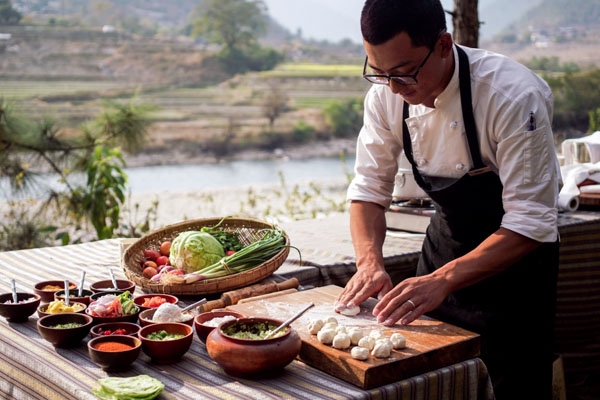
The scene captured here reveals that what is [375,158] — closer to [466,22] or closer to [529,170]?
[529,170]

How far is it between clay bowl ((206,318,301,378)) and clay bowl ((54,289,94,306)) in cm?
64

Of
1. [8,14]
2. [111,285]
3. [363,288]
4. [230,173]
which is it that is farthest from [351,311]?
[230,173]

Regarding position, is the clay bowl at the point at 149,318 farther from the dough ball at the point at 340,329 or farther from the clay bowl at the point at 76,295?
the dough ball at the point at 340,329

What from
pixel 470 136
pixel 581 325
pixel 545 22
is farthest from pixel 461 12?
pixel 545 22

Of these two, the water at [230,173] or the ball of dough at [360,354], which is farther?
the water at [230,173]

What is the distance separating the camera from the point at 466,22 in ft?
14.4

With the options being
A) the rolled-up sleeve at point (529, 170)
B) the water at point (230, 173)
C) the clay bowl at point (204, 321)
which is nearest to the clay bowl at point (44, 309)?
the clay bowl at point (204, 321)

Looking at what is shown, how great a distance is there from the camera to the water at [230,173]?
14.6m

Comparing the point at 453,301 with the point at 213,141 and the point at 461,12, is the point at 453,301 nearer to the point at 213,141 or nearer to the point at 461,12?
the point at 461,12

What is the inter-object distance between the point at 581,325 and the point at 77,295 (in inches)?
108

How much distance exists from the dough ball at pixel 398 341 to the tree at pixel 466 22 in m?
3.13

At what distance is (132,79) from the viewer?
23953mm

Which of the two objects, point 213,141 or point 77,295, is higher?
point 77,295

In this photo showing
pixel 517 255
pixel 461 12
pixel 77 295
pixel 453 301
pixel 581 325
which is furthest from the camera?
pixel 461 12
